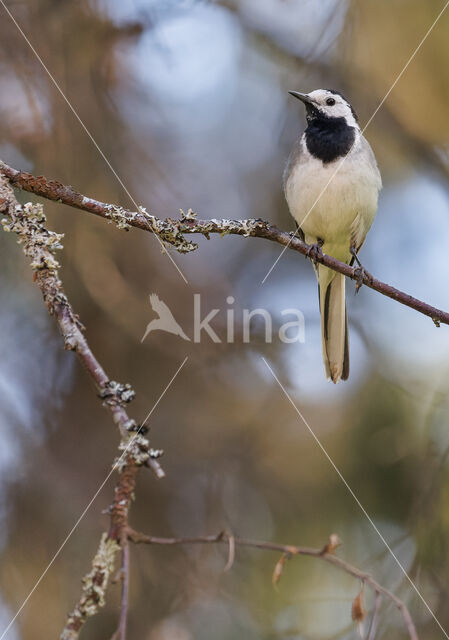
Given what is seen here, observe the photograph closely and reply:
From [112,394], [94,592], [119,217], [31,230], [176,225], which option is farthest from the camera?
[176,225]

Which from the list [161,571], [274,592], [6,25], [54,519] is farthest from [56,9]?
[274,592]

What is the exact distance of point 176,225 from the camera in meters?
2.19

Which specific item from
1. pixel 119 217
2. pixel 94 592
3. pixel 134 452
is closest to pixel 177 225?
pixel 119 217

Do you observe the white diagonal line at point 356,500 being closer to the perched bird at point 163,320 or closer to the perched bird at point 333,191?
the perched bird at point 333,191

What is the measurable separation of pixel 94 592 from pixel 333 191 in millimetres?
2832

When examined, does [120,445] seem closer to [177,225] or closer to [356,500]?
[177,225]

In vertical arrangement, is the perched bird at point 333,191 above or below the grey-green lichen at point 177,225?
above

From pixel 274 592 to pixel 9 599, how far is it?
52.1 inches

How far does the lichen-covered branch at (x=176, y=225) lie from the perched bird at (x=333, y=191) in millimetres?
1098

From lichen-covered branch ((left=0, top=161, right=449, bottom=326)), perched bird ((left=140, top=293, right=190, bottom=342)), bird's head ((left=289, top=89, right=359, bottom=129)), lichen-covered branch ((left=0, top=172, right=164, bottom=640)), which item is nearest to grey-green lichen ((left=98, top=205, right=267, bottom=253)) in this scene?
lichen-covered branch ((left=0, top=161, right=449, bottom=326))

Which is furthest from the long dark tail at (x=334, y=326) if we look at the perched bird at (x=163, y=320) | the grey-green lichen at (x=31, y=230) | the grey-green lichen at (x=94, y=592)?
the grey-green lichen at (x=94, y=592)

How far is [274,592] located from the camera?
137 inches

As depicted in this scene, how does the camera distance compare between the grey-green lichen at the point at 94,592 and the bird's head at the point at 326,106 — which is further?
the bird's head at the point at 326,106

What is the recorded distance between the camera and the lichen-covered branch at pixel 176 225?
1.93 m
